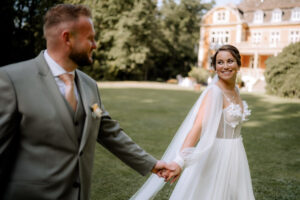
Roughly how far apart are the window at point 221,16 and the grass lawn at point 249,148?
26.9 meters

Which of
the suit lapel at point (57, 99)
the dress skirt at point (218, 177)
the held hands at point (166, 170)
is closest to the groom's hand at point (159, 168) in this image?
the held hands at point (166, 170)

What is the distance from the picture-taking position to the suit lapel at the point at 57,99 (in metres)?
1.96

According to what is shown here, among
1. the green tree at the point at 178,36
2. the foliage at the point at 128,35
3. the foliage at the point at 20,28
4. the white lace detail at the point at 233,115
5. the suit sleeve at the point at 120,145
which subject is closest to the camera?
the suit sleeve at the point at 120,145

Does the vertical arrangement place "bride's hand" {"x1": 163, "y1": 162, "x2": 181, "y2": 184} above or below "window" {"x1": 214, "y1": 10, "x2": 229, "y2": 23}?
below

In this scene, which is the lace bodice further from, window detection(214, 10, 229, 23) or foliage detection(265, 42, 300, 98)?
window detection(214, 10, 229, 23)

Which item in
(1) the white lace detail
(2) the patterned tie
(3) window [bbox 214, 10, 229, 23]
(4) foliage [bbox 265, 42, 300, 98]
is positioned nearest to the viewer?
(2) the patterned tie

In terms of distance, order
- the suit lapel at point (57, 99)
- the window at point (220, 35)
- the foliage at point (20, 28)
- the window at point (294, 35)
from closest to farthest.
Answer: the suit lapel at point (57, 99) → the foliage at point (20, 28) → the window at point (294, 35) → the window at point (220, 35)

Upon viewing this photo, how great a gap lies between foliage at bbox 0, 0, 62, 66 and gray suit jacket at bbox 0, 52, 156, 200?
11437mm

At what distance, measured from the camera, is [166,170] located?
2.92 metres

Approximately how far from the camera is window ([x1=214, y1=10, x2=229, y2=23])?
125 ft

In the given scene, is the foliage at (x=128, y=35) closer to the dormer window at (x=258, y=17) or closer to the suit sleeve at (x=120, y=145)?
the suit sleeve at (x=120, y=145)

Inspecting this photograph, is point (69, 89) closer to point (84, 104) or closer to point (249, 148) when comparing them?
point (84, 104)

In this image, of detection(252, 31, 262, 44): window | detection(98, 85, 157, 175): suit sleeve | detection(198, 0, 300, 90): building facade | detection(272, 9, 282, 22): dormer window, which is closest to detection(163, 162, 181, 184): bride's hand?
detection(98, 85, 157, 175): suit sleeve

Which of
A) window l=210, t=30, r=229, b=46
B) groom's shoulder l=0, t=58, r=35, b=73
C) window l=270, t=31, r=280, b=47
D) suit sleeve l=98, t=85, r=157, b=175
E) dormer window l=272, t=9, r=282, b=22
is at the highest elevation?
dormer window l=272, t=9, r=282, b=22
